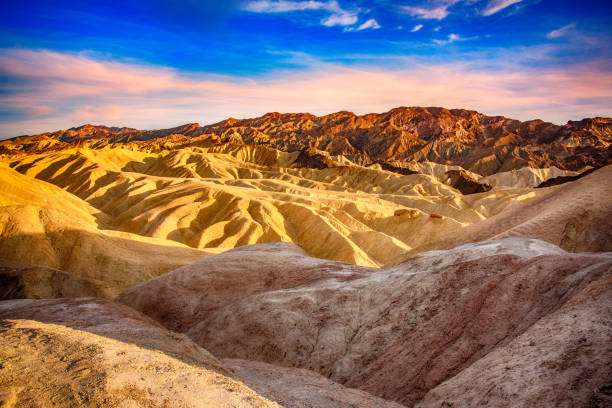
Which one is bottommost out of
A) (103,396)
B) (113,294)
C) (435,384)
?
(113,294)

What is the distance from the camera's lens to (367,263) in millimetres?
31844

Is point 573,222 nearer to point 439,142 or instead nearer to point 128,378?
point 128,378

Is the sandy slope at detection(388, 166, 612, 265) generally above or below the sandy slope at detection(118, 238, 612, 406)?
above

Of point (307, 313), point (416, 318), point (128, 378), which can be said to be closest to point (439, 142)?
point (307, 313)

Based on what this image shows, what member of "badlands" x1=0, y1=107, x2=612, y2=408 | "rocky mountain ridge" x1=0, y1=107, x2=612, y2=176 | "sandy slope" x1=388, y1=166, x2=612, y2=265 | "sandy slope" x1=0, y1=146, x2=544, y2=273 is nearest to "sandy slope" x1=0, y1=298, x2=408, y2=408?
"badlands" x1=0, y1=107, x2=612, y2=408

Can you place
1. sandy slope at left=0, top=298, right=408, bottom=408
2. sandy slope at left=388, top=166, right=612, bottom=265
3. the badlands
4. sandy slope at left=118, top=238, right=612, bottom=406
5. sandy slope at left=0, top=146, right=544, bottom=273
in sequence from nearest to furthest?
sandy slope at left=0, top=298, right=408, bottom=408 → the badlands → sandy slope at left=118, top=238, right=612, bottom=406 → sandy slope at left=388, top=166, right=612, bottom=265 → sandy slope at left=0, top=146, right=544, bottom=273

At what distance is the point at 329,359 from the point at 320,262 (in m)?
7.21

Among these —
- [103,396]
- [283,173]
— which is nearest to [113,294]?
[103,396]

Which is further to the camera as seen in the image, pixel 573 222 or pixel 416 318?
pixel 573 222

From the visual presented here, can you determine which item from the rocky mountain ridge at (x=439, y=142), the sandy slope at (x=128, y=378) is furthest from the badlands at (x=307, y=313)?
the rocky mountain ridge at (x=439, y=142)

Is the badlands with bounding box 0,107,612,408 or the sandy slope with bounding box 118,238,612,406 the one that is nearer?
the badlands with bounding box 0,107,612,408

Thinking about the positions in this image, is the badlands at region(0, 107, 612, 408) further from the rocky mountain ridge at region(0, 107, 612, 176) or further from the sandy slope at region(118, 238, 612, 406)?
the rocky mountain ridge at region(0, 107, 612, 176)

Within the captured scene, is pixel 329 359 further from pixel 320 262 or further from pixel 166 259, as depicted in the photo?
pixel 166 259

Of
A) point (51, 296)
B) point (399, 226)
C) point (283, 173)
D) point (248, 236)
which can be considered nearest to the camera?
point (51, 296)
